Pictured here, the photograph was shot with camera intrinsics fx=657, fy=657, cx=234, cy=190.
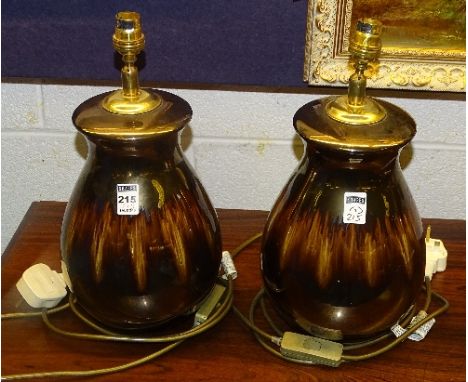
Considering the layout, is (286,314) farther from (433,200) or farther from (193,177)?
(433,200)

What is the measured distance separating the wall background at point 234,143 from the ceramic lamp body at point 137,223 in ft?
0.75

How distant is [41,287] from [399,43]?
0.50 meters

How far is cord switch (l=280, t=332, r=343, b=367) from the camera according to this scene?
2.15ft

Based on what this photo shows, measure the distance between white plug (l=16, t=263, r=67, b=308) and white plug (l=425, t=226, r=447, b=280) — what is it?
1.40 feet

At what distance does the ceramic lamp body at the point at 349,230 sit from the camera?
601 millimetres

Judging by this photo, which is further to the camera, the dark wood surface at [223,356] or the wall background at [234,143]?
the wall background at [234,143]

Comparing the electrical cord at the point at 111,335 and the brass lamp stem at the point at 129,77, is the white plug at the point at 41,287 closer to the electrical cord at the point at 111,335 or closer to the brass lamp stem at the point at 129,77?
the electrical cord at the point at 111,335

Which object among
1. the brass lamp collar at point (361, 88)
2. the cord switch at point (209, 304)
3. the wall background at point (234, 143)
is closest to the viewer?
A: the brass lamp collar at point (361, 88)

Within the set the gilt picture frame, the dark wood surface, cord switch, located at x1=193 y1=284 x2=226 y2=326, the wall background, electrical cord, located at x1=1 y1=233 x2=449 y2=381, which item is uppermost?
the gilt picture frame

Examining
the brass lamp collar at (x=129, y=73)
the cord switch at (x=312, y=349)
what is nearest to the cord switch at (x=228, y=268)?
the cord switch at (x=312, y=349)

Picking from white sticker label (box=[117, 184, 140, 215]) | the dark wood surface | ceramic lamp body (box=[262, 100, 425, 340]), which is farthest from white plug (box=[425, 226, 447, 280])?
white sticker label (box=[117, 184, 140, 215])

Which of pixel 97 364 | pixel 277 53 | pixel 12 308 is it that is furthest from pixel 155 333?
pixel 277 53

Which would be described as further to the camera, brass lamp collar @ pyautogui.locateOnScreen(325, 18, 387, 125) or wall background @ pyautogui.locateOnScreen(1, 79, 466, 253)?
wall background @ pyautogui.locateOnScreen(1, 79, 466, 253)

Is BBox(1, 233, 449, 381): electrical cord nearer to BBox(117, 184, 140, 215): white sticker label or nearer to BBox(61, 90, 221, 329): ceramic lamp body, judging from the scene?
BBox(61, 90, 221, 329): ceramic lamp body
